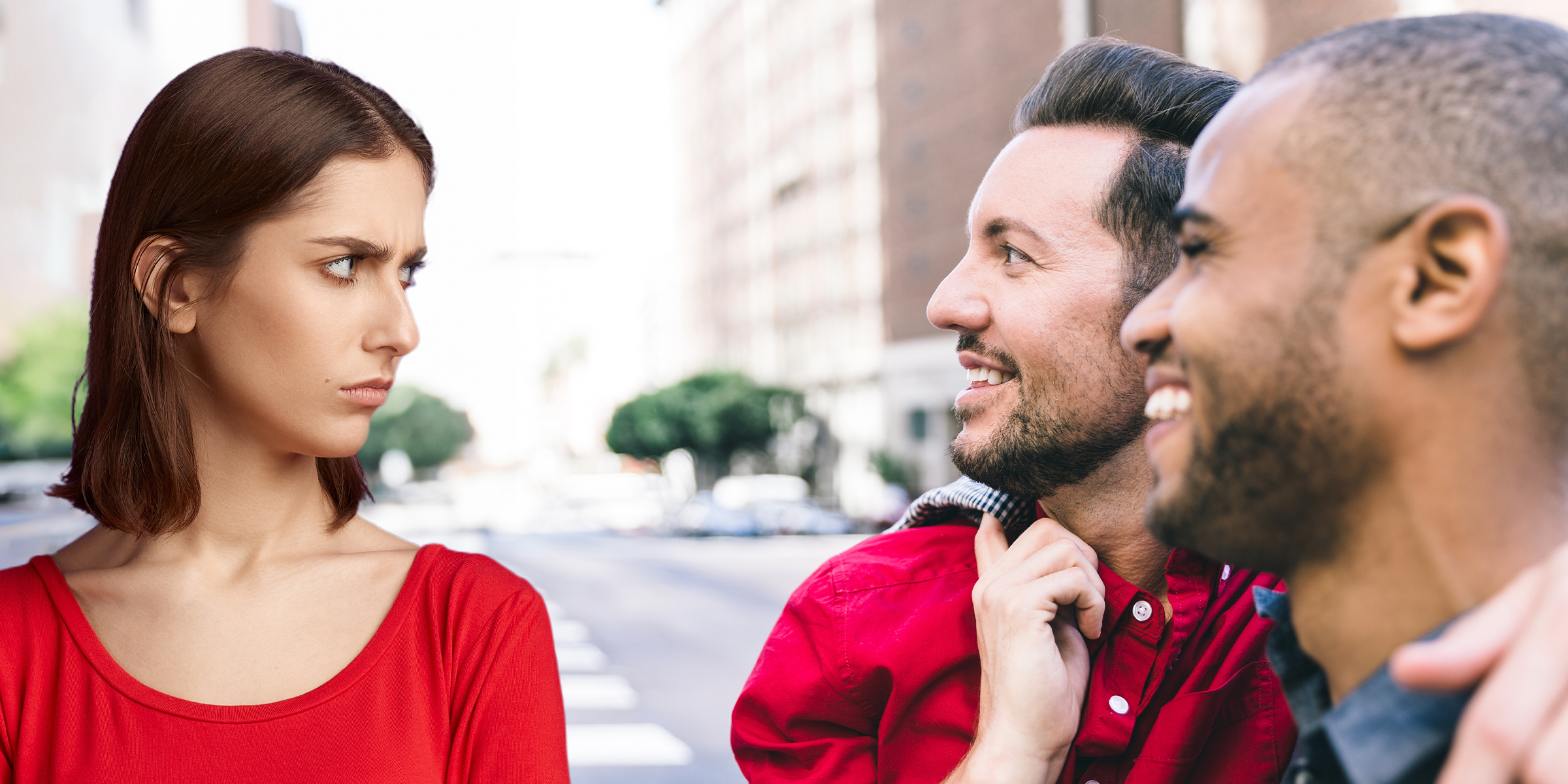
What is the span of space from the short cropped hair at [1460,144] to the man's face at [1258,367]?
0.09 ft

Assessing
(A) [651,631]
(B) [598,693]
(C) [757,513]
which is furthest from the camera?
(C) [757,513]

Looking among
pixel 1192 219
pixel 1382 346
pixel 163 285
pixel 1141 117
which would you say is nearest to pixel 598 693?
pixel 163 285

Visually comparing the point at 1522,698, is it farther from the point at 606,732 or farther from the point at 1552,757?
the point at 606,732

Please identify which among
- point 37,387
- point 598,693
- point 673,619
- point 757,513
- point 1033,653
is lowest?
point 757,513

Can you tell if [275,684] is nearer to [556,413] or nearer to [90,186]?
[90,186]

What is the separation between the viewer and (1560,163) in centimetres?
84

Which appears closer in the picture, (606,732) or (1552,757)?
(1552,757)

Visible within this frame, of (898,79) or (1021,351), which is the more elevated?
(898,79)

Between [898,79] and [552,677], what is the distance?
3497 cm

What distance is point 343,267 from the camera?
59.0 inches

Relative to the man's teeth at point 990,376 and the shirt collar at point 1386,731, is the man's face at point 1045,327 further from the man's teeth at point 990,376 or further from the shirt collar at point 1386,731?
the shirt collar at point 1386,731

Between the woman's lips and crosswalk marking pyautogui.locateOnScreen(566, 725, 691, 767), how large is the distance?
626cm

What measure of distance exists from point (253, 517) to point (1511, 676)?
61.9 inches

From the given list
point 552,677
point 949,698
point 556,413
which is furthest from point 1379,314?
point 556,413
